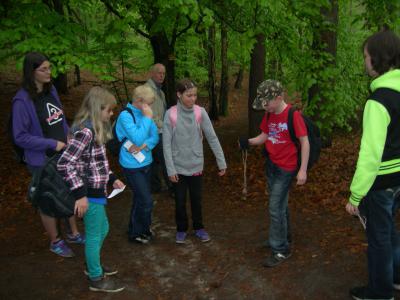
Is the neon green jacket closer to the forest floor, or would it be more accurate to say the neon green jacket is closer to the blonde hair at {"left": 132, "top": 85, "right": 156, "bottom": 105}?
the forest floor

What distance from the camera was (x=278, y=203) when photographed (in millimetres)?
4613

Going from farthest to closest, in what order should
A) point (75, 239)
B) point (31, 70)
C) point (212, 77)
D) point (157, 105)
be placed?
point (212, 77)
point (157, 105)
point (75, 239)
point (31, 70)

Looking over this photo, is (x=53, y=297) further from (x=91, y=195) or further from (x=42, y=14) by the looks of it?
(x=42, y=14)

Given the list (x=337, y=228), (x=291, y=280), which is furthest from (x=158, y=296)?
(x=337, y=228)

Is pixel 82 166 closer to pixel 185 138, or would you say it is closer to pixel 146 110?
pixel 146 110

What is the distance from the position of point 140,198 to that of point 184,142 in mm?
899

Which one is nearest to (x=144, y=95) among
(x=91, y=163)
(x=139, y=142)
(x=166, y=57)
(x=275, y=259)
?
(x=139, y=142)

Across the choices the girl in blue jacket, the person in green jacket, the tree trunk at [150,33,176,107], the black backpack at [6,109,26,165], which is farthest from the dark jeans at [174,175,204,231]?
the tree trunk at [150,33,176,107]

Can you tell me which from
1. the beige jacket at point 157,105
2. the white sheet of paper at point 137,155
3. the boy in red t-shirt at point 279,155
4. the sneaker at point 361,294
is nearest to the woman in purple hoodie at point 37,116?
the white sheet of paper at point 137,155

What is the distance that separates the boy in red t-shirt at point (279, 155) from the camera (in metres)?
4.32

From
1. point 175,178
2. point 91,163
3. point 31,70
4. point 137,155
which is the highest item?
point 31,70

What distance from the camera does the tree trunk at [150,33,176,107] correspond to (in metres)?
8.86

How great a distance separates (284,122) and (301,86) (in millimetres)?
2867

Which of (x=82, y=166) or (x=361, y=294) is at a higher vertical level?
(x=82, y=166)
